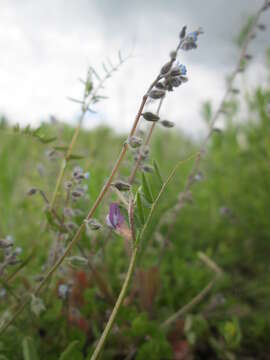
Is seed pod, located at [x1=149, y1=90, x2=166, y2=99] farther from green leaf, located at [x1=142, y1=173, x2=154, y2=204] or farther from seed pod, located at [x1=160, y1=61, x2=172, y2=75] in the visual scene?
green leaf, located at [x1=142, y1=173, x2=154, y2=204]

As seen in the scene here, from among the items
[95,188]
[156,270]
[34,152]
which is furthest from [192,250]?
[34,152]

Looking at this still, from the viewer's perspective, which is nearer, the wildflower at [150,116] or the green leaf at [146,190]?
the green leaf at [146,190]

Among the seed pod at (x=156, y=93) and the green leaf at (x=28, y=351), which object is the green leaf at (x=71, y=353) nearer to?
the green leaf at (x=28, y=351)

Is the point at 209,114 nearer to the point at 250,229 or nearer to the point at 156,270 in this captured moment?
the point at 250,229

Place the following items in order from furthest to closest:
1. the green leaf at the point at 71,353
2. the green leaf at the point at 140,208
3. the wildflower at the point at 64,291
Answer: the wildflower at the point at 64,291 < the green leaf at the point at 71,353 < the green leaf at the point at 140,208

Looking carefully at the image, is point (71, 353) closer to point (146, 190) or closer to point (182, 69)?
point (146, 190)

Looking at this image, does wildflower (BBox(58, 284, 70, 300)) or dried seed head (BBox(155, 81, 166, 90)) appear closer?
dried seed head (BBox(155, 81, 166, 90))

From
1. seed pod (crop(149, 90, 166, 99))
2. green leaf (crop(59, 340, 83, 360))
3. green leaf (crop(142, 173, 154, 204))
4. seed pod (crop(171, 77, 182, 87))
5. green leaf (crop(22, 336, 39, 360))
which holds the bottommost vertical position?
green leaf (crop(59, 340, 83, 360))

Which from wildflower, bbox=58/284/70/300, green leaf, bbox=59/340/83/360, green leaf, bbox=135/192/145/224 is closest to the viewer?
green leaf, bbox=135/192/145/224

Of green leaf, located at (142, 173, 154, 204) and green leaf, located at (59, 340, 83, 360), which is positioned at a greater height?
green leaf, located at (142, 173, 154, 204)

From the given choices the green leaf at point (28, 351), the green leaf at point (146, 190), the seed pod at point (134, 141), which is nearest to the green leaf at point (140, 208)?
the green leaf at point (146, 190)

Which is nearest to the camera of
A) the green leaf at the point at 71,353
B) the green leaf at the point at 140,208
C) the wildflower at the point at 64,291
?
the green leaf at the point at 140,208

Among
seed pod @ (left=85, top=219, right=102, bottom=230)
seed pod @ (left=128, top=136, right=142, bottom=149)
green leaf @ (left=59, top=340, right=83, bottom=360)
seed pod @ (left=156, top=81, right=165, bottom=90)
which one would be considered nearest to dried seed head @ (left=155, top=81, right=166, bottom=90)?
seed pod @ (left=156, top=81, right=165, bottom=90)

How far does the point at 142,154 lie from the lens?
1.29 m
